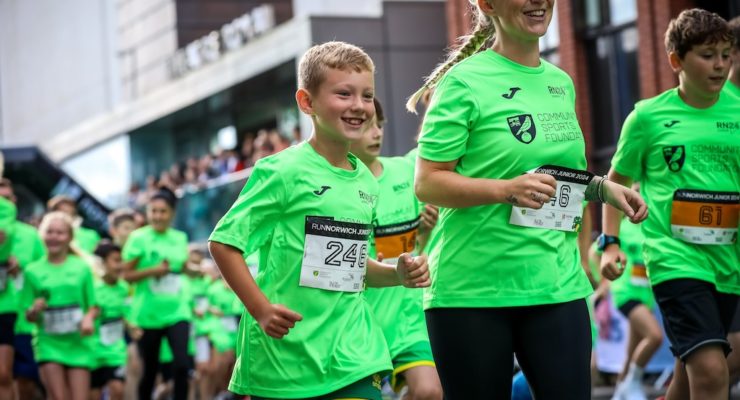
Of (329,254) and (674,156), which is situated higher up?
(674,156)

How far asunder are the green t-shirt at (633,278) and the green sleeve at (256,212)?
7.27 meters

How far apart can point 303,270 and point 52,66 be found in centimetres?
5111

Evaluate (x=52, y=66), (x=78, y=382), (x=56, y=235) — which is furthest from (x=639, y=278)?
(x=52, y=66)

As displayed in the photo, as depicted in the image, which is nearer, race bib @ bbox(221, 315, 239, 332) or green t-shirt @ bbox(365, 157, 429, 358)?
green t-shirt @ bbox(365, 157, 429, 358)

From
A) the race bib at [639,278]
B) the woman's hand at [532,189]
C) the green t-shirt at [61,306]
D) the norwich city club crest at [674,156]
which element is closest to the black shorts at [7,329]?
the green t-shirt at [61,306]

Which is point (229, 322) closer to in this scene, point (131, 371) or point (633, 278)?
point (131, 371)

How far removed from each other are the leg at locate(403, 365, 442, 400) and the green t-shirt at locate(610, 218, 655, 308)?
17.4ft

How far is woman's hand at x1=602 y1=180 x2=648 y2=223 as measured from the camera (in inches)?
201

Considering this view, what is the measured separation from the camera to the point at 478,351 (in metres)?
5.02

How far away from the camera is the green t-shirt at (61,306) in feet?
36.5

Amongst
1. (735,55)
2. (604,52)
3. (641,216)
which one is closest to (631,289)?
(735,55)

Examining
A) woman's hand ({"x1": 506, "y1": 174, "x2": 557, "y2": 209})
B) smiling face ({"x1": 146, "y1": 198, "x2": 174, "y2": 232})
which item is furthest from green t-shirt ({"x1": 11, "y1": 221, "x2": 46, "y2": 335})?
woman's hand ({"x1": 506, "y1": 174, "x2": 557, "y2": 209})

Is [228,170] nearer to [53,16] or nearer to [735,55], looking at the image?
[735,55]

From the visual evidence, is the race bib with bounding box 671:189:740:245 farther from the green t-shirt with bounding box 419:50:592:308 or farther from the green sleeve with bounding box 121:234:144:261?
the green sleeve with bounding box 121:234:144:261
